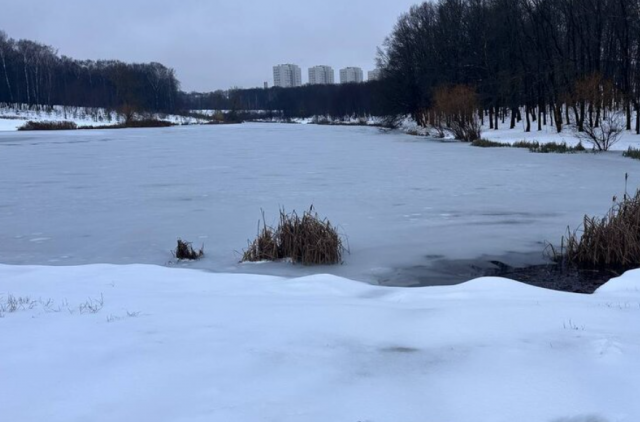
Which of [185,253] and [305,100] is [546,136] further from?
[305,100]

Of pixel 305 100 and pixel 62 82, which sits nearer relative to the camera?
pixel 62 82

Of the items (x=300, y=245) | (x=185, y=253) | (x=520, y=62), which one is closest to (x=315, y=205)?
(x=300, y=245)

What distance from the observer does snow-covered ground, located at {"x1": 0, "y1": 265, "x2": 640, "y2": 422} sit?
2.44 metres

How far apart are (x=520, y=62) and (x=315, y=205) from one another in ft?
92.9

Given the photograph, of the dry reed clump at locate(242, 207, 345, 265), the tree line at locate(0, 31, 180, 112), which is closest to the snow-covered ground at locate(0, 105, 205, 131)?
the tree line at locate(0, 31, 180, 112)

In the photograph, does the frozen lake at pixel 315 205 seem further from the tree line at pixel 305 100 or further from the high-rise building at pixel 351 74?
the high-rise building at pixel 351 74

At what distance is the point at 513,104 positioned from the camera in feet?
105

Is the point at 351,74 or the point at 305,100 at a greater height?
the point at 351,74

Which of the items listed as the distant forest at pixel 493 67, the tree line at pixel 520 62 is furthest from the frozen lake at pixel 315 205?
the distant forest at pixel 493 67

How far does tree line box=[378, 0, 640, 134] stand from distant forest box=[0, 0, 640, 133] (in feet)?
0.25

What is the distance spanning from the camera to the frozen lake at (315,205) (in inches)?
264

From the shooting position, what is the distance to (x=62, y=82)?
87438 millimetres

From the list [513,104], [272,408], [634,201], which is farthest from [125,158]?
[513,104]

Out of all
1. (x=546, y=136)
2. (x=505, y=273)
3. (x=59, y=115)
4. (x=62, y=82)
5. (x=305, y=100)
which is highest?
(x=62, y=82)
